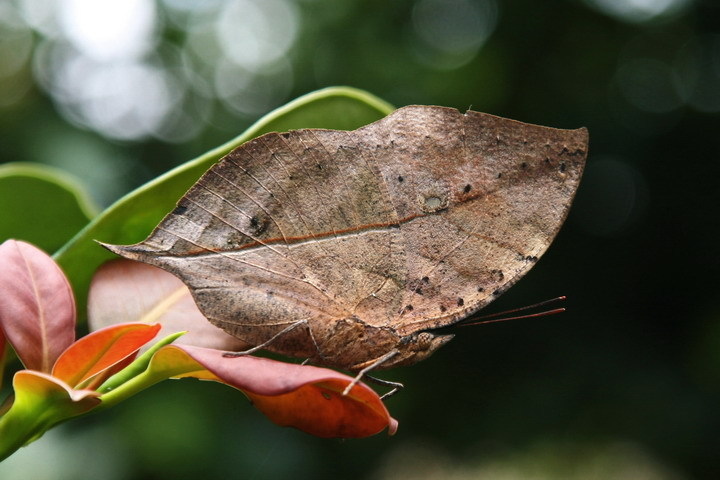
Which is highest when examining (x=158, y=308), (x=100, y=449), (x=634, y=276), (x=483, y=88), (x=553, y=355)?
(x=483, y=88)

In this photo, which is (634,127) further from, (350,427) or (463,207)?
(350,427)

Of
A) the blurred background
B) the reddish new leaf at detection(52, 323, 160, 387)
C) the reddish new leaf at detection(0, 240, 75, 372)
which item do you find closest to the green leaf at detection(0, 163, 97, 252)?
the reddish new leaf at detection(0, 240, 75, 372)

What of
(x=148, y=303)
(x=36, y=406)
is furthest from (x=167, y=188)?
(x=36, y=406)

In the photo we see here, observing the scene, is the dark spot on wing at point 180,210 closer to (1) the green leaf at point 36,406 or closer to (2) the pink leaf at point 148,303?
(2) the pink leaf at point 148,303

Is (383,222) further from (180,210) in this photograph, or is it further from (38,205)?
(38,205)

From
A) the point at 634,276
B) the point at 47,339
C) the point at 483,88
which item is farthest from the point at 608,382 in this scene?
the point at 47,339

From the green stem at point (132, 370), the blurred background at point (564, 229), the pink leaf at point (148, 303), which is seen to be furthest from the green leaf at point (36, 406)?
the blurred background at point (564, 229)

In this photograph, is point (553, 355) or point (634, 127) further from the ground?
point (634, 127)

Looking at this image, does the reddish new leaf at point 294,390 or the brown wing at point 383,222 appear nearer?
the reddish new leaf at point 294,390
